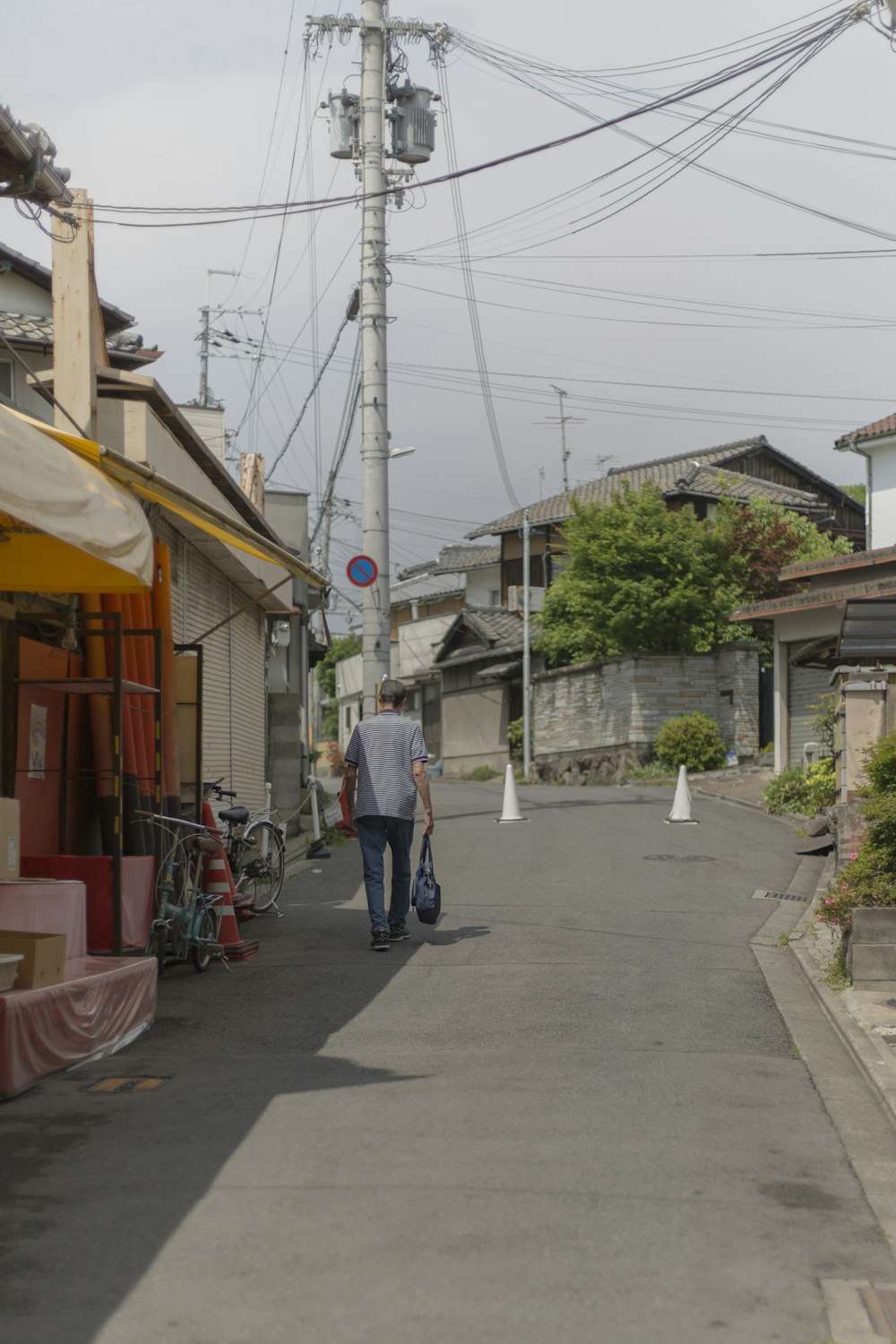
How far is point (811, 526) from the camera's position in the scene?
39469 mm

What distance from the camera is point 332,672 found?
73062mm

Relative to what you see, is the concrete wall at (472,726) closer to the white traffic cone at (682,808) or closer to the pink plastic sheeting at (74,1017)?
the white traffic cone at (682,808)

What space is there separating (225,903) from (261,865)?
2102 mm

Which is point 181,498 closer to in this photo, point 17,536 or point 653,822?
point 17,536

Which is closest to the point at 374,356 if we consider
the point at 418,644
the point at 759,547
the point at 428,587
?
the point at 759,547

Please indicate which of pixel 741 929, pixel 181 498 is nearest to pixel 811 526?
pixel 741 929

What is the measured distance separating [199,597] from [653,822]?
8321mm

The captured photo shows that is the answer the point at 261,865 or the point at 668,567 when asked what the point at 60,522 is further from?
the point at 668,567

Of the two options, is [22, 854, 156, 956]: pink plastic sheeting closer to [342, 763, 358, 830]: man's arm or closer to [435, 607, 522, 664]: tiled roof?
[342, 763, 358, 830]: man's arm

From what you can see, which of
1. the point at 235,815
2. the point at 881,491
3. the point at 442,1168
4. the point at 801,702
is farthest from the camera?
the point at 881,491

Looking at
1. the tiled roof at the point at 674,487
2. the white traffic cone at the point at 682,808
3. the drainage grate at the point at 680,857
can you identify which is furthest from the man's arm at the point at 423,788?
the tiled roof at the point at 674,487

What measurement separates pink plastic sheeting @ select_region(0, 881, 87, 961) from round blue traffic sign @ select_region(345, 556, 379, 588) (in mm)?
11598

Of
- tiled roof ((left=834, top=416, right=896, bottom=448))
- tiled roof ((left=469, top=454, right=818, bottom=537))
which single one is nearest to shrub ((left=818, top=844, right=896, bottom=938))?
tiled roof ((left=834, top=416, right=896, bottom=448))

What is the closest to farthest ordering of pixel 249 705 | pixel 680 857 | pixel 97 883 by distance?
1. pixel 97 883
2. pixel 680 857
3. pixel 249 705
